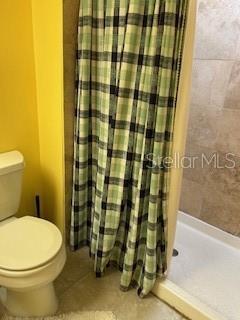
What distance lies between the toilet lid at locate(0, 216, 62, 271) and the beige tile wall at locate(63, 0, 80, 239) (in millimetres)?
349

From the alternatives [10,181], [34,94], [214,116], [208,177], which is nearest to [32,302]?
[10,181]

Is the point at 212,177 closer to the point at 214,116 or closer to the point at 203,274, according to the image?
the point at 214,116

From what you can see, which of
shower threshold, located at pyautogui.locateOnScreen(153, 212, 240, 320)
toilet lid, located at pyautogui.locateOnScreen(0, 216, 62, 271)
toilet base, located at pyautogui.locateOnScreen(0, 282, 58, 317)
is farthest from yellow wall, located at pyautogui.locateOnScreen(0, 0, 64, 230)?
shower threshold, located at pyautogui.locateOnScreen(153, 212, 240, 320)

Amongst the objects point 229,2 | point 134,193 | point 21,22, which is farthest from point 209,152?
point 21,22

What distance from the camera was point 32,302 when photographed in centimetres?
139

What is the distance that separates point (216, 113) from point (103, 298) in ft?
4.84

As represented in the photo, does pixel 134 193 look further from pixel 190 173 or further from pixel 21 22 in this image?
pixel 21 22

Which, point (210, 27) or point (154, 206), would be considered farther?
point (210, 27)

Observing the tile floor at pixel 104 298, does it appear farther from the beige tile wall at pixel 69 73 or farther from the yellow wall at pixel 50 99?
the beige tile wall at pixel 69 73

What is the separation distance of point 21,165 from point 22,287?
659 mm

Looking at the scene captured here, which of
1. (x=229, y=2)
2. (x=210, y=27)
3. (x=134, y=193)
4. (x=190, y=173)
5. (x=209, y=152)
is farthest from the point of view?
(x=190, y=173)

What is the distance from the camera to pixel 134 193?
1442 mm

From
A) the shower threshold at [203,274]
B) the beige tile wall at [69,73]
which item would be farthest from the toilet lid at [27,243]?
the shower threshold at [203,274]

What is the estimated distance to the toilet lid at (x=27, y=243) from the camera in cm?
122
